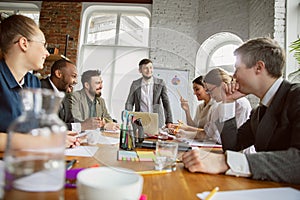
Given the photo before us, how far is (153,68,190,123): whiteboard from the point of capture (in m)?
0.69

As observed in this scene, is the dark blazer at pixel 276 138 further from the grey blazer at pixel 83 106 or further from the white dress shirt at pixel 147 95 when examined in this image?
the grey blazer at pixel 83 106

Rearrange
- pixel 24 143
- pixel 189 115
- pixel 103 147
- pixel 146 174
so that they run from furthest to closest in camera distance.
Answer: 1. pixel 103 147
2. pixel 189 115
3. pixel 146 174
4. pixel 24 143

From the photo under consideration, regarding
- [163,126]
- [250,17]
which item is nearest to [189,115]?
[163,126]

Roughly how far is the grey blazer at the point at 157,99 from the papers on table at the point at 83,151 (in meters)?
0.23

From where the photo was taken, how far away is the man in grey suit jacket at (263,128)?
2.14 ft

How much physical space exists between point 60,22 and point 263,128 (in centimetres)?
420

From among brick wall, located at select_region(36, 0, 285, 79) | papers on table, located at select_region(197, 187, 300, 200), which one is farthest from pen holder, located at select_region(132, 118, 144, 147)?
brick wall, located at select_region(36, 0, 285, 79)

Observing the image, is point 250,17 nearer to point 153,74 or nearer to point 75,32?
point 75,32

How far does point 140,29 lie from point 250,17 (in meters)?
3.35

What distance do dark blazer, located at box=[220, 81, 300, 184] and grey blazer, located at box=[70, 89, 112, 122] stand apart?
1.44 feet

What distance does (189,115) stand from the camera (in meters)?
0.72

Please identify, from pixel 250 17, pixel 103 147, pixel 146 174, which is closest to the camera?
pixel 146 174

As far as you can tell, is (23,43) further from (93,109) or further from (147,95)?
(147,95)

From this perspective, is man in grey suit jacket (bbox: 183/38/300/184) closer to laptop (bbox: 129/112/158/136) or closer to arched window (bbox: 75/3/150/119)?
laptop (bbox: 129/112/158/136)
